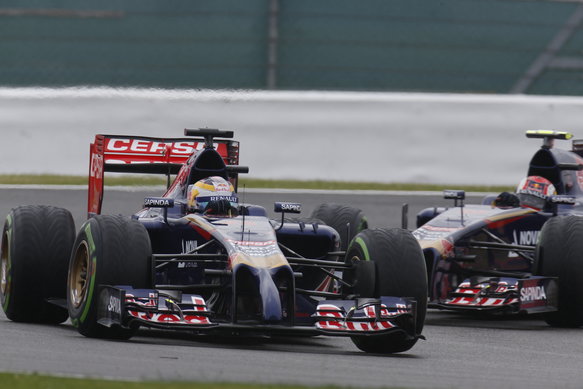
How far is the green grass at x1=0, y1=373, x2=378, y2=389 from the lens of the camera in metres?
6.48

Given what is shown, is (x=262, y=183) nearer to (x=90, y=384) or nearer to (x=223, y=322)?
(x=223, y=322)

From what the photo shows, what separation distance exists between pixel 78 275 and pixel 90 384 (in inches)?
130

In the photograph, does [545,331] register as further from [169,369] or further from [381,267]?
[169,369]

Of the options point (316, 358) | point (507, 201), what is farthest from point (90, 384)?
point (507, 201)

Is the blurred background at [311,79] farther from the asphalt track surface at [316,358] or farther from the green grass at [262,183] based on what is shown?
the asphalt track surface at [316,358]

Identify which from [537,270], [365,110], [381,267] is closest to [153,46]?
[365,110]

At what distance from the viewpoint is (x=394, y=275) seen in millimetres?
9398

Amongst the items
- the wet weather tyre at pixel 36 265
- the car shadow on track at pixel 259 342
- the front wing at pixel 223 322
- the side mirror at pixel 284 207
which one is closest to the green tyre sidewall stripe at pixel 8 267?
the wet weather tyre at pixel 36 265

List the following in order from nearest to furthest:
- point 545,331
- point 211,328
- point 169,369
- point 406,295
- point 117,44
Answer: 1. point 169,369
2. point 211,328
3. point 406,295
4. point 545,331
5. point 117,44

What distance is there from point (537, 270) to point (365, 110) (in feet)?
24.0

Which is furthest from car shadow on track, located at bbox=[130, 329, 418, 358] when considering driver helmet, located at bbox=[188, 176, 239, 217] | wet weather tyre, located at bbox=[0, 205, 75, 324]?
driver helmet, located at bbox=[188, 176, 239, 217]

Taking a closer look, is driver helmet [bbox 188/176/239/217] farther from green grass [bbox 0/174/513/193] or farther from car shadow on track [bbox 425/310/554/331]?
green grass [bbox 0/174/513/193]

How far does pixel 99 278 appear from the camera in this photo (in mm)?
8984

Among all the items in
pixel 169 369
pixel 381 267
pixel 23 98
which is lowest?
pixel 169 369
